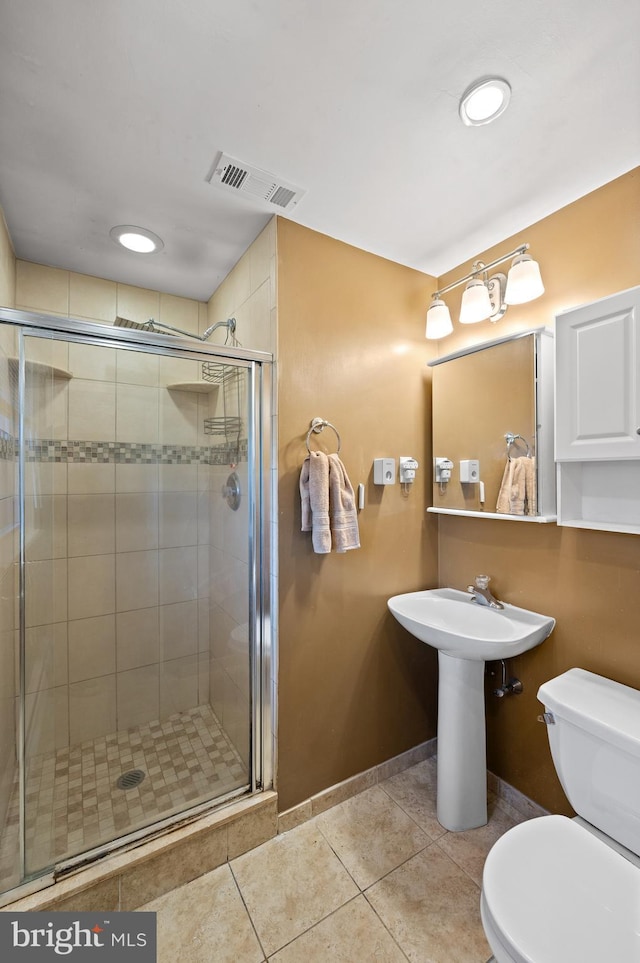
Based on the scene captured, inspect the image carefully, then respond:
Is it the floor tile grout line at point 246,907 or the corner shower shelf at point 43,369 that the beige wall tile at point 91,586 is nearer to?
the corner shower shelf at point 43,369

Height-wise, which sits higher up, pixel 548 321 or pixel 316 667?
pixel 548 321

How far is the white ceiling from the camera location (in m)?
0.92

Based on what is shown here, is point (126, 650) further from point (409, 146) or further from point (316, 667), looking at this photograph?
point (409, 146)

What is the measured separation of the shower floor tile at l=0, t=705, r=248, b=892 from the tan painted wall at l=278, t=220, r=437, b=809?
329 mm

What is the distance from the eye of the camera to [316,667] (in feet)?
5.52

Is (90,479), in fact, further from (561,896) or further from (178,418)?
(561,896)

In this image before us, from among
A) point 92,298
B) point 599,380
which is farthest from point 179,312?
point 599,380

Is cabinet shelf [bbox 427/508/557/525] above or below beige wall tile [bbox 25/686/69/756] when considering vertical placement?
above

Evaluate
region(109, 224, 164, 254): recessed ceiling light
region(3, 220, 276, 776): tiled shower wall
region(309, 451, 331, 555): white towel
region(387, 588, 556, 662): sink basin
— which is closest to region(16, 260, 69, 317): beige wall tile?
Result: region(3, 220, 276, 776): tiled shower wall

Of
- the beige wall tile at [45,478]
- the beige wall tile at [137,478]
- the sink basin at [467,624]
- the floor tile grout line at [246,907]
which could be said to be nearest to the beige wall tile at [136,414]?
the beige wall tile at [137,478]

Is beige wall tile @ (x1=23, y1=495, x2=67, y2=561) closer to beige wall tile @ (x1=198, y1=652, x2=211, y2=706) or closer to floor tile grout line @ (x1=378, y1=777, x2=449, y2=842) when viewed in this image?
beige wall tile @ (x1=198, y1=652, x2=211, y2=706)

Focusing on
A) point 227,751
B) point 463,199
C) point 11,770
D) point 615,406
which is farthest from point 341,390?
point 11,770

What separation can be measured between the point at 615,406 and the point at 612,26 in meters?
0.92

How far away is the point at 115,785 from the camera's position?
60.3 inches
